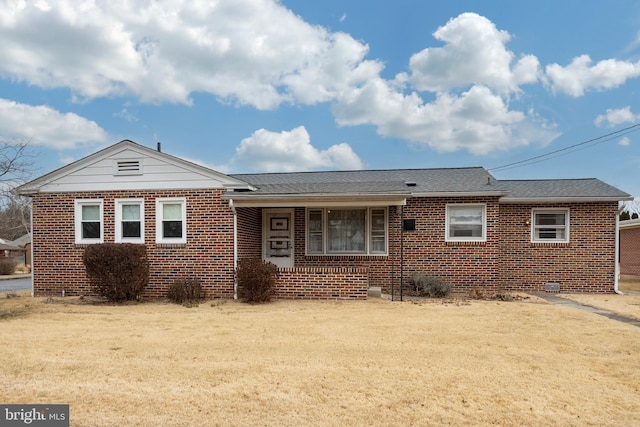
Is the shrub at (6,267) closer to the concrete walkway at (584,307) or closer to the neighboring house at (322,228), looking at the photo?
the neighboring house at (322,228)

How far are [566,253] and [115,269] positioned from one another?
13145 mm

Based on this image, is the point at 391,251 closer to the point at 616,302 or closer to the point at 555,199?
the point at 555,199

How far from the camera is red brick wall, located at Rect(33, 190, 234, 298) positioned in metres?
10.8

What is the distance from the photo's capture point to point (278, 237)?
1276 centimetres

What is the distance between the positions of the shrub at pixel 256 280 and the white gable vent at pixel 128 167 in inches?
158

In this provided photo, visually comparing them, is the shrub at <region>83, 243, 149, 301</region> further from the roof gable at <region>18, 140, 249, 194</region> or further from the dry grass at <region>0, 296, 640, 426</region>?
the roof gable at <region>18, 140, 249, 194</region>

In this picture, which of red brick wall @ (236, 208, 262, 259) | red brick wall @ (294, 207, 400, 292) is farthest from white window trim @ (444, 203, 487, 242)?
red brick wall @ (236, 208, 262, 259)

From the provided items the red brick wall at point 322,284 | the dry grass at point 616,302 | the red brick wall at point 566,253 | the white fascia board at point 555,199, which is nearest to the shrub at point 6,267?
the red brick wall at point 322,284

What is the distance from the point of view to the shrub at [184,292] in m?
10.2

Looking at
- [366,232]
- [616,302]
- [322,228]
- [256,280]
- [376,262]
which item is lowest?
[616,302]

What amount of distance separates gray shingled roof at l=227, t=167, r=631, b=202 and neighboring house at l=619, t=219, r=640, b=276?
33.8 feet

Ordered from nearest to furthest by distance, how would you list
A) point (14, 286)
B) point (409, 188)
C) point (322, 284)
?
1. point (322, 284)
2. point (409, 188)
3. point (14, 286)

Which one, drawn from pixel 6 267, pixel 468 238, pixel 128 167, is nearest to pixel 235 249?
pixel 128 167

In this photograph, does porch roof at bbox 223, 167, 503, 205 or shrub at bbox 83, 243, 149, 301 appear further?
porch roof at bbox 223, 167, 503, 205
